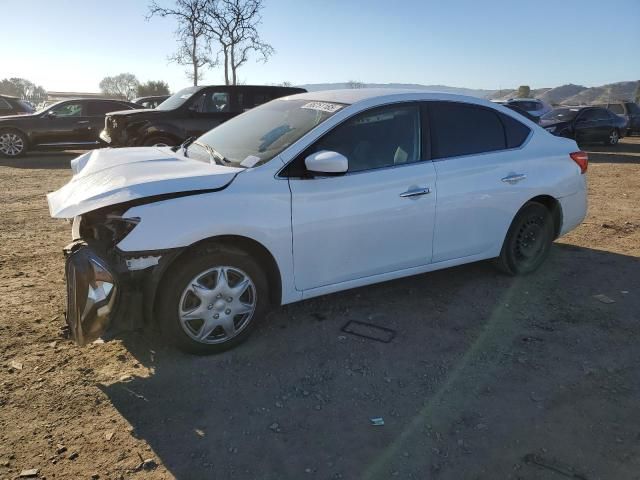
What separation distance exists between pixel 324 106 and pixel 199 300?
1.75 meters

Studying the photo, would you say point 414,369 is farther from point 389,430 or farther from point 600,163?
point 600,163

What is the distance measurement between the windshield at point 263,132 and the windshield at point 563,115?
15431mm

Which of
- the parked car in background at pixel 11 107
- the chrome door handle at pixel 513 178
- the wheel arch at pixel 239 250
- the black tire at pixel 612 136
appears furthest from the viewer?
the black tire at pixel 612 136

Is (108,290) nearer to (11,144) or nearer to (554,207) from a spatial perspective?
(554,207)

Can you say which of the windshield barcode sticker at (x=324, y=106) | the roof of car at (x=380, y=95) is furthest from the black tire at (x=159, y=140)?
the windshield barcode sticker at (x=324, y=106)

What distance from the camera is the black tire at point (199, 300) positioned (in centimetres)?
311

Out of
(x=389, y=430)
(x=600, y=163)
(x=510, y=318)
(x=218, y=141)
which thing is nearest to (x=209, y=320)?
(x=389, y=430)

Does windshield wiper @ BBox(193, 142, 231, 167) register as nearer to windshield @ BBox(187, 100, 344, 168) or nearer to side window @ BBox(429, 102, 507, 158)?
windshield @ BBox(187, 100, 344, 168)

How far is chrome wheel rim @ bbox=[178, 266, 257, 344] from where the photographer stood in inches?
126

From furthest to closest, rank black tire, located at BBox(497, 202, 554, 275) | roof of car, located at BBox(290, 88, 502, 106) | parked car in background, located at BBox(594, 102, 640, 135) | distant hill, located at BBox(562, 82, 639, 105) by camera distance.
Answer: distant hill, located at BBox(562, 82, 639, 105) → parked car in background, located at BBox(594, 102, 640, 135) → black tire, located at BBox(497, 202, 554, 275) → roof of car, located at BBox(290, 88, 502, 106)

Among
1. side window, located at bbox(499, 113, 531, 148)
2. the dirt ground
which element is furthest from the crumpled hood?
side window, located at bbox(499, 113, 531, 148)

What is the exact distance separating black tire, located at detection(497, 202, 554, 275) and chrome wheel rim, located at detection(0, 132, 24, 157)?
13.2 meters

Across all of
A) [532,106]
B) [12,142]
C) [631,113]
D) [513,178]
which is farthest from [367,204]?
[631,113]

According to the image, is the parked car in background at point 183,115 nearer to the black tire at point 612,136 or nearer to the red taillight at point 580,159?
the red taillight at point 580,159
